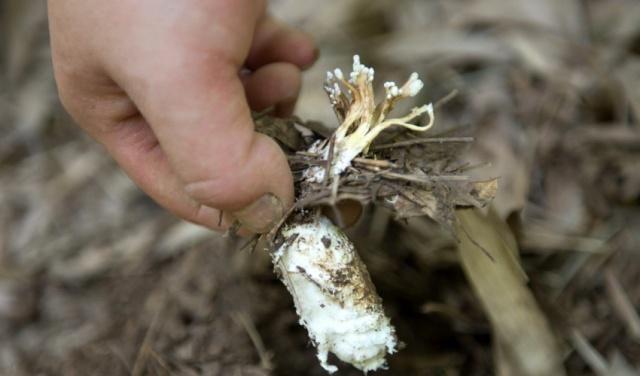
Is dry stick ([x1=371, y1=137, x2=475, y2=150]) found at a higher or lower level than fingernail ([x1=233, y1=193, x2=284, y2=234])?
higher

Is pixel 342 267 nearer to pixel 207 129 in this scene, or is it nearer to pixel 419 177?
pixel 419 177

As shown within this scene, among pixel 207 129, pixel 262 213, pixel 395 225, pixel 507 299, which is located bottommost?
pixel 395 225

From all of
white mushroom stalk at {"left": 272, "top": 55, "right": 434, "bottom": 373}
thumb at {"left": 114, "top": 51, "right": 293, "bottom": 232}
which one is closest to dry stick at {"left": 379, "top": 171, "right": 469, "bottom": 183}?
white mushroom stalk at {"left": 272, "top": 55, "right": 434, "bottom": 373}

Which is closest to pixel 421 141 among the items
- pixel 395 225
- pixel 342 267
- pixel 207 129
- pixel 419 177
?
pixel 419 177

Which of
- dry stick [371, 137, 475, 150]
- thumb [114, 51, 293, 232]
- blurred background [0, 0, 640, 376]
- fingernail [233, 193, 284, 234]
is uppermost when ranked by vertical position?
thumb [114, 51, 293, 232]

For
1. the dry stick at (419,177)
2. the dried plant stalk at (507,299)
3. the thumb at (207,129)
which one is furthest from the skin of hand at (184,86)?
the dried plant stalk at (507,299)

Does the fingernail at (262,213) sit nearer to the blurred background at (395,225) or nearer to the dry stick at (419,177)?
the dry stick at (419,177)

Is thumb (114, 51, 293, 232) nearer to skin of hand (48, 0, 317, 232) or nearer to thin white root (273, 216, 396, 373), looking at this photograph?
skin of hand (48, 0, 317, 232)

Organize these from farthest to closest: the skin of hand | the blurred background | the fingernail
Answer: the blurred background < the fingernail < the skin of hand
